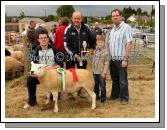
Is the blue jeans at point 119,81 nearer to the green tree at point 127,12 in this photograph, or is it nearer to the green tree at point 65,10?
the green tree at point 127,12

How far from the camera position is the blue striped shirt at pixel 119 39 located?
21.0 ft

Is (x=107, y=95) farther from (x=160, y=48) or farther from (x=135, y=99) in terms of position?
(x=160, y=48)

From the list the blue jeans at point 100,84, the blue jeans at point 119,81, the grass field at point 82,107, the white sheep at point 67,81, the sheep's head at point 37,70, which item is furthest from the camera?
the blue jeans at point 100,84

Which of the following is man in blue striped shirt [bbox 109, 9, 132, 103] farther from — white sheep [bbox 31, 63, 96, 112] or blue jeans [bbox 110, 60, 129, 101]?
white sheep [bbox 31, 63, 96, 112]

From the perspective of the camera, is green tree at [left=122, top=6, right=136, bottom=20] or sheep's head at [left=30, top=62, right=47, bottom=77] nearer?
sheep's head at [left=30, top=62, right=47, bottom=77]

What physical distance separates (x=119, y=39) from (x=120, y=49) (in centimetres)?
15

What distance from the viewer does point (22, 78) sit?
327 inches

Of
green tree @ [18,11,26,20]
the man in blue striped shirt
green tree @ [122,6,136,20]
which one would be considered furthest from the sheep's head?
green tree @ [122,6,136,20]

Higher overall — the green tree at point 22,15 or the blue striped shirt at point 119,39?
the green tree at point 22,15

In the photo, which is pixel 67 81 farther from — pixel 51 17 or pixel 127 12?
pixel 127 12

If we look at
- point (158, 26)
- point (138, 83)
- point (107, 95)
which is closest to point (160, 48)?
point (158, 26)

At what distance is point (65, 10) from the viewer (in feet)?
21.3

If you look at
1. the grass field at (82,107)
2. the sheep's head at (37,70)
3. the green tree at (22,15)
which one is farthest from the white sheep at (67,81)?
the green tree at (22,15)

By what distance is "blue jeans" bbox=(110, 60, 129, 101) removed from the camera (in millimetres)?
6605
